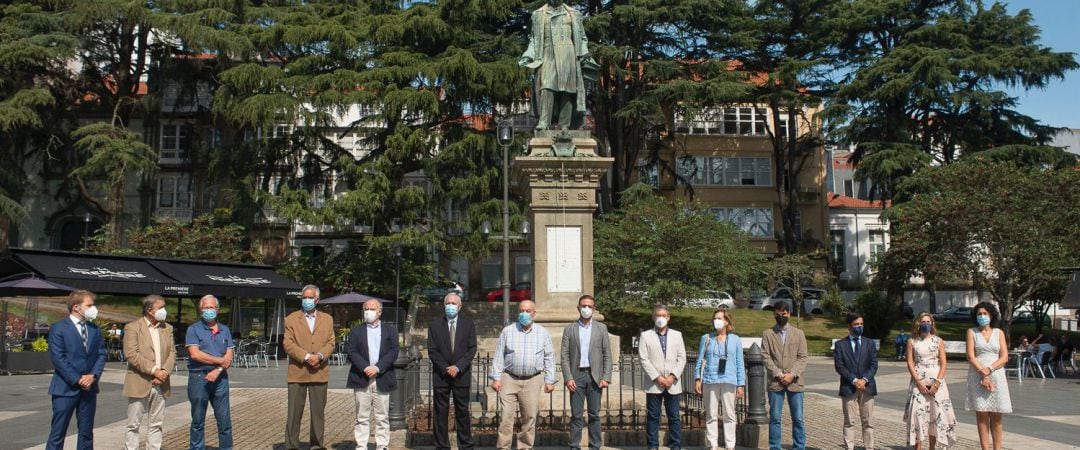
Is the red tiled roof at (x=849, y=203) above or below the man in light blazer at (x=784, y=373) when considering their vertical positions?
above

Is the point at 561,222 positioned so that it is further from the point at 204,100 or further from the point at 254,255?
the point at 204,100

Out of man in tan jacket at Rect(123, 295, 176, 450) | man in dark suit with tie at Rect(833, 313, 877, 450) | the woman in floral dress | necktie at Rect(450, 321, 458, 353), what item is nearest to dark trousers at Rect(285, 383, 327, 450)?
man in tan jacket at Rect(123, 295, 176, 450)

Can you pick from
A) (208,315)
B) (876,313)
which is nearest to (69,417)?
(208,315)

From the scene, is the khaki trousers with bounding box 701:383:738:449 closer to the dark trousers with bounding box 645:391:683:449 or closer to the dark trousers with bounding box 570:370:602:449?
the dark trousers with bounding box 645:391:683:449

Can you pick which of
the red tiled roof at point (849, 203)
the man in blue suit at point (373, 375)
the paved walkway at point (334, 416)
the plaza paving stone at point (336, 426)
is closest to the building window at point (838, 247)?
the red tiled roof at point (849, 203)

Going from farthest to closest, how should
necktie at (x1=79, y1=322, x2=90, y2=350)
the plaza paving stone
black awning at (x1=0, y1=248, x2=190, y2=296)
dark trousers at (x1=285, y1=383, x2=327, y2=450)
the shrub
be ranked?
the shrub
black awning at (x1=0, y1=248, x2=190, y2=296)
the plaza paving stone
dark trousers at (x1=285, y1=383, x2=327, y2=450)
necktie at (x1=79, y1=322, x2=90, y2=350)

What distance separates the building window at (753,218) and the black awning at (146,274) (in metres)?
31.5

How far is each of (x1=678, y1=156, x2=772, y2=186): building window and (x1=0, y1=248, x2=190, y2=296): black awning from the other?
35.1 meters

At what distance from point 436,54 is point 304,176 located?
26.3 ft

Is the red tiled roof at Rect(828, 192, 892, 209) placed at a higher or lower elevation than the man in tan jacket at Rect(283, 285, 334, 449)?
higher

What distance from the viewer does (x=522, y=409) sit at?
8.96 meters

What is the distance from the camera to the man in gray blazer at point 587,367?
9031 millimetres

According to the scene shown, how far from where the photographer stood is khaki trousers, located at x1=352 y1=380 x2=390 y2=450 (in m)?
8.95

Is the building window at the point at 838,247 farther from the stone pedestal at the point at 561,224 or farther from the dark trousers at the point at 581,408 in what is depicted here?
the dark trousers at the point at 581,408
